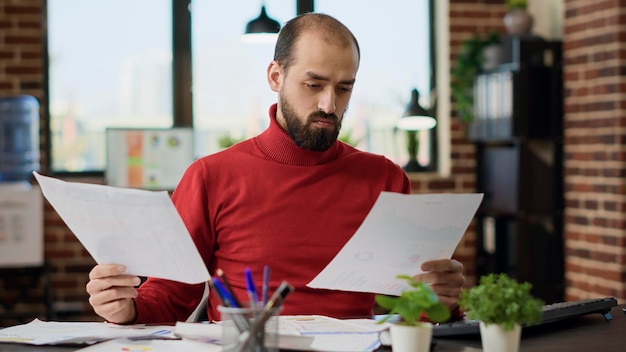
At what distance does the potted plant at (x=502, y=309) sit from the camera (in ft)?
4.50

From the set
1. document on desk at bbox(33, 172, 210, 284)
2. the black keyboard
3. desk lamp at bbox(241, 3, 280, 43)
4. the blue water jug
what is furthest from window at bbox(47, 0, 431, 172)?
document on desk at bbox(33, 172, 210, 284)

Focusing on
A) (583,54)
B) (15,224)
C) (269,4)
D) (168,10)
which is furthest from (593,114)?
(15,224)

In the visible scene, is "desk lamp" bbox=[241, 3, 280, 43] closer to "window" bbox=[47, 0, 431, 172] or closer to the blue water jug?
"window" bbox=[47, 0, 431, 172]

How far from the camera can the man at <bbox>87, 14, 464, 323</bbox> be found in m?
1.96

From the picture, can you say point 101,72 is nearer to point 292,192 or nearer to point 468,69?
point 468,69

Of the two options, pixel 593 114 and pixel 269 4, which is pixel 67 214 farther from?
pixel 269 4

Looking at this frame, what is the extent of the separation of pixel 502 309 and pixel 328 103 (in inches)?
28.6

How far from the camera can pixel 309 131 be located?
2.01 meters

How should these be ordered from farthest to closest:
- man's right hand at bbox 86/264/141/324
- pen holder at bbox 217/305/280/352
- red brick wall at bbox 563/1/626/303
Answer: red brick wall at bbox 563/1/626/303 → man's right hand at bbox 86/264/141/324 → pen holder at bbox 217/305/280/352

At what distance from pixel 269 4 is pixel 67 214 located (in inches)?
149

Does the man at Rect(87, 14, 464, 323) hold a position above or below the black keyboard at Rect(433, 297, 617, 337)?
above

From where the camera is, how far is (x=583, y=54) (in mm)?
4293

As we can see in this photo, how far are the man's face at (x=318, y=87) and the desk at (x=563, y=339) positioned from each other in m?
0.60

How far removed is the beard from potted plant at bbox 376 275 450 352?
26.8 inches
